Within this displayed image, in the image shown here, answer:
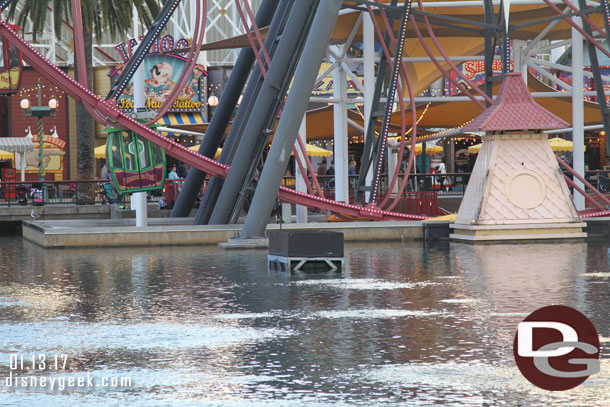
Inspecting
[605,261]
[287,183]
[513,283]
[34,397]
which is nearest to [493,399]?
[34,397]

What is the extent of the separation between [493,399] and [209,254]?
49.5 feet

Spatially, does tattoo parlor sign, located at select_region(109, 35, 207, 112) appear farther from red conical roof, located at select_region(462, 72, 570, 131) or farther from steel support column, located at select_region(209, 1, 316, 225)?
red conical roof, located at select_region(462, 72, 570, 131)

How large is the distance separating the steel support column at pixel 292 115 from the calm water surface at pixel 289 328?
3.82m

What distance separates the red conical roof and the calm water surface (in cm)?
489

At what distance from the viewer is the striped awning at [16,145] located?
1871 inches

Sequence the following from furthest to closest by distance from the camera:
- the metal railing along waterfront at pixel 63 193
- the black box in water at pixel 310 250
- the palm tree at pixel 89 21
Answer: the metal railing along waterfront at pixel 63 193, the palm tree at pixel 89 21, the black box in water at pixel 310 250

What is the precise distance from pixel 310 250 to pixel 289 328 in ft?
23.9

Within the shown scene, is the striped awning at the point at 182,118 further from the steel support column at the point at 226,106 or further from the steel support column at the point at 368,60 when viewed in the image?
the steel support column at the point at 368,60

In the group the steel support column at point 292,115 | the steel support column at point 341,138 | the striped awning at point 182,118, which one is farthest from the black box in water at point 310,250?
the striped awning at point 182,118

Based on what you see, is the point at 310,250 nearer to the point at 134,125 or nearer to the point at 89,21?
the point at 134,125

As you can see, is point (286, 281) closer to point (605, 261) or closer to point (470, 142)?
point (605, 261)

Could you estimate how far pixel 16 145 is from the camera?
47656 mm

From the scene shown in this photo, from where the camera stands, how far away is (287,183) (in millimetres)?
41062

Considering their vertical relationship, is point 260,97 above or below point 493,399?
above
